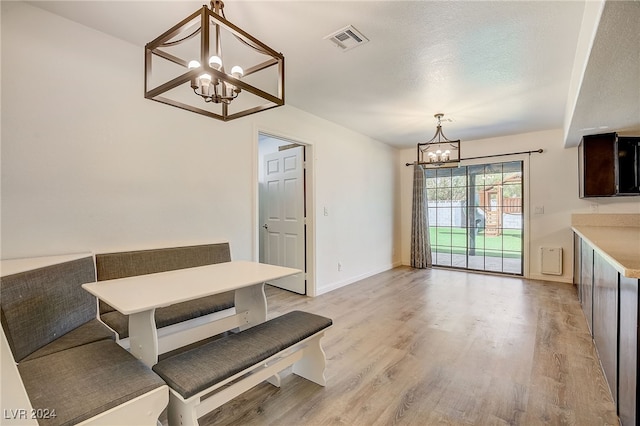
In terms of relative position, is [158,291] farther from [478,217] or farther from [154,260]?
[478,217]

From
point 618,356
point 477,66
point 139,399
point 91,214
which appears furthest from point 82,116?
point 618,356

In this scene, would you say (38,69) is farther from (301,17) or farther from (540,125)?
(540,125)

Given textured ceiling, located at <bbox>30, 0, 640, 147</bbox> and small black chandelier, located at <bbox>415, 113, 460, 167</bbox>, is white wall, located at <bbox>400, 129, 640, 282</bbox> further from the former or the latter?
small black chandelier, located at <bbox>415, 113, 460, 167</bbox>

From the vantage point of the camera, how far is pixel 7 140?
6.07 ft

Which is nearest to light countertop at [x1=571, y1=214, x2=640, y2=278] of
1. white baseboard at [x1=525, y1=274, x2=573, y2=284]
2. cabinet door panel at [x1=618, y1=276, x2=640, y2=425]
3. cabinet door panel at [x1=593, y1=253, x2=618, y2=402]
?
cabinet door panel at [x1=593, y1=253, x2=618, y2=402]

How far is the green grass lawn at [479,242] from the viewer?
5245 millimetres

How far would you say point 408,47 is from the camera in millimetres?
2371

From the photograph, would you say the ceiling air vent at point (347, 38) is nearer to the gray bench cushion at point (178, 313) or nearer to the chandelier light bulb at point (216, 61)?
the chandelier light bulb at point (216, 61)

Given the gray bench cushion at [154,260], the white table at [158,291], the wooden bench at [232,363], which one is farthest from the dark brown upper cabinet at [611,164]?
the gray bench cushion at [154,260]

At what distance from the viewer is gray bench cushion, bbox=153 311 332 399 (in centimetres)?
131

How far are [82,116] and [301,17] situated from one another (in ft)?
5.55

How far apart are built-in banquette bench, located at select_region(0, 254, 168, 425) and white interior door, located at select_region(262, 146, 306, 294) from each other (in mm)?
2513

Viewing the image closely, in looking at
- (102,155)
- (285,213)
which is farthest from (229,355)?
(285,213)

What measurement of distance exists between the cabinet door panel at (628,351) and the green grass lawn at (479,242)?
157 inches
